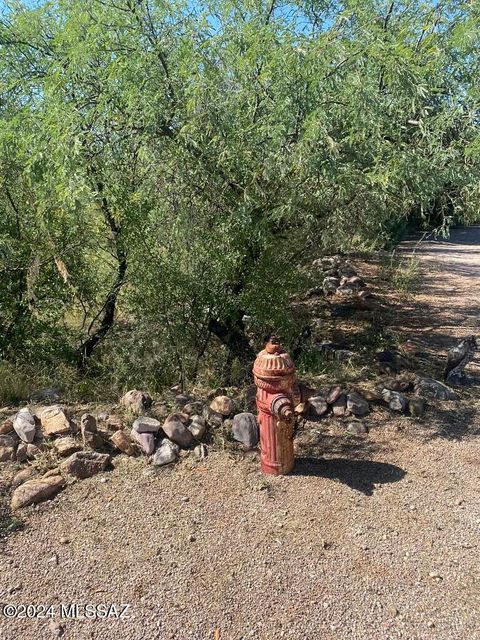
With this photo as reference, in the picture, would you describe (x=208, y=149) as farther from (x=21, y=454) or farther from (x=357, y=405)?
(x=21, y=454)

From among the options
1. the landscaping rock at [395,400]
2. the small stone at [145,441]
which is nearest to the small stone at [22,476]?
the small stone at [145,441]

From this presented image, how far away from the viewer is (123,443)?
326 cm

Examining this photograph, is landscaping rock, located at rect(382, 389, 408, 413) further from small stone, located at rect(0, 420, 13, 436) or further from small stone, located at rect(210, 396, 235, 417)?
small stone, located at rect(0, 420, 13, 436)

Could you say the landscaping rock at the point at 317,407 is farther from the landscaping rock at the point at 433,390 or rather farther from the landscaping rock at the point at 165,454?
the landscaping rock at the point at 165,454

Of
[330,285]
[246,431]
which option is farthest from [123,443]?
[330,285]

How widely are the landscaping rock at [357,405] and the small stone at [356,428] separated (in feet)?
0.45

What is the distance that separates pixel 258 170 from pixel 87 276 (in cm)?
225

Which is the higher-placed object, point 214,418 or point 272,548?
point 214,418

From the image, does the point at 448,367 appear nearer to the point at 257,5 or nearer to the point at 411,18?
the point at 411,18

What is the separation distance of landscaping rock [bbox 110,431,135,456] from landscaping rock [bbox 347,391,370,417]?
1.68 metres

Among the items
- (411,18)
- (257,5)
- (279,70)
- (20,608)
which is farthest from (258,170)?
(20,608)

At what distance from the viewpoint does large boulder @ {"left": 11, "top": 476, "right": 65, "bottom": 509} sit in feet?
9.19

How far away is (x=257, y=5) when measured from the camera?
13.0ft
